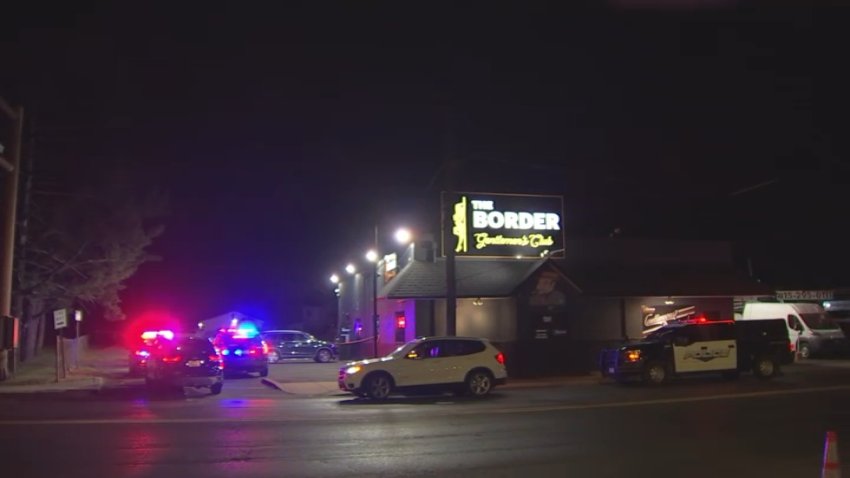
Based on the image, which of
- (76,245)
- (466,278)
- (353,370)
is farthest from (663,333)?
(76,245)

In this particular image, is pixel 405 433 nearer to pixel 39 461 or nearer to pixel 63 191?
pixel 39 461

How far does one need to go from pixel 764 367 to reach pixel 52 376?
23.2 meters

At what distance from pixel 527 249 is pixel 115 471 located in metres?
20.7

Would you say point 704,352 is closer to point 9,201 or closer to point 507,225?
point 507,225

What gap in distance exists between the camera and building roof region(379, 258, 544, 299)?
27.0 meters

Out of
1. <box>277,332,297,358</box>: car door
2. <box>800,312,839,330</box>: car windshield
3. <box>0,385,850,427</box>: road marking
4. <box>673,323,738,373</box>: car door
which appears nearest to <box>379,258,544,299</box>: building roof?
<box>673,323,738,373</box>: car door

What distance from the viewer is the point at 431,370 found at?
64.0 feet

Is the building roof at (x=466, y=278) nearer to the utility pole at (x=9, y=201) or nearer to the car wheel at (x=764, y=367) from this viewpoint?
the car wheel at (x=764, y=367)

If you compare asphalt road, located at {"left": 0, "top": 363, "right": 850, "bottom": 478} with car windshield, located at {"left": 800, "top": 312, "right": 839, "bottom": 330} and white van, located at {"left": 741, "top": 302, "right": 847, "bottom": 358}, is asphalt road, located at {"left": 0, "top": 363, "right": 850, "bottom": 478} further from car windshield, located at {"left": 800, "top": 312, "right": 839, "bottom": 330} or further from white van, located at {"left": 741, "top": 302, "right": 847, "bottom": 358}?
car windshield, located at {"left": 800, "top": 312, "right": 839, "bottom": 330}

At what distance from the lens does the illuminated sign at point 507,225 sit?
27.4 m

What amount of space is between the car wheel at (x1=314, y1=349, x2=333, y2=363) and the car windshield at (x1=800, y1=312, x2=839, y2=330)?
21576mm

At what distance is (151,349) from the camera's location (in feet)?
70.9

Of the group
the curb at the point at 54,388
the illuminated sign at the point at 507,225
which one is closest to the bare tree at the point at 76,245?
the curb at the point at 54,388

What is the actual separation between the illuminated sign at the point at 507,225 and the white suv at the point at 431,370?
25.0 feet
